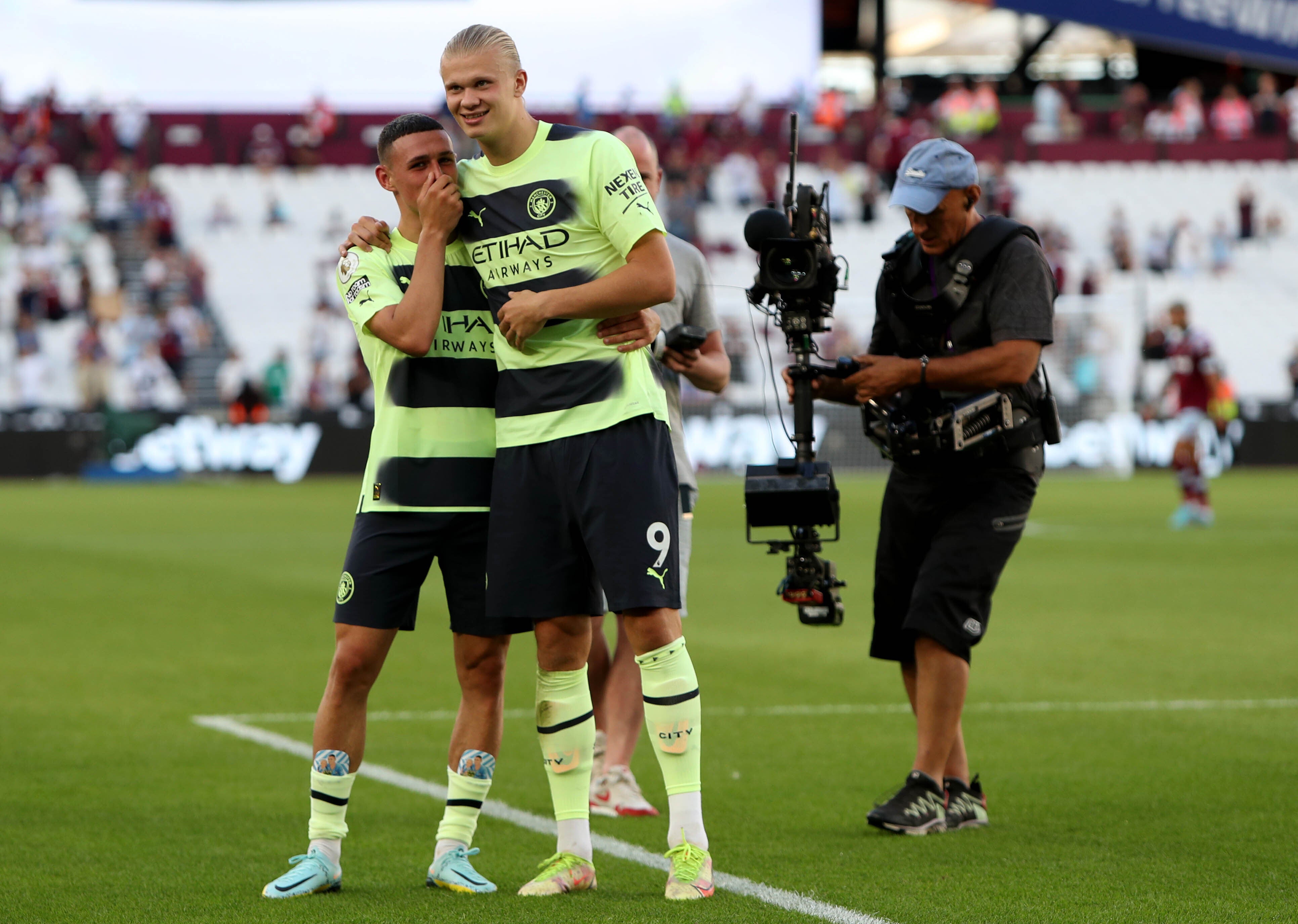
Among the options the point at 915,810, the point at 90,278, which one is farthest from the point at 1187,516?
the point at 90,278

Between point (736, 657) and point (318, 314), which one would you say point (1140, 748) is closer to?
point (736, 657)

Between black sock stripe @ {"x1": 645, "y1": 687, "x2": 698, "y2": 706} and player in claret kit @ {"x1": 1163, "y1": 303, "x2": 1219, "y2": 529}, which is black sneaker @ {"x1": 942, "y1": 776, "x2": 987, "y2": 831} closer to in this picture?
black sock stripe @ {"x1": 645, "y1": 687, "x2": 698, "y2": 706}

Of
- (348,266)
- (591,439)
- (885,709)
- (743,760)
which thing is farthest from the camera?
(885,709)

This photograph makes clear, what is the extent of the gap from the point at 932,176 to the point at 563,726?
212 cm

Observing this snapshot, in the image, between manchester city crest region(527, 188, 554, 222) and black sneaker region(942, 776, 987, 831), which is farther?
black sneaker region(942, 776, 987, 831)

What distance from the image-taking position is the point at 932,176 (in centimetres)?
539

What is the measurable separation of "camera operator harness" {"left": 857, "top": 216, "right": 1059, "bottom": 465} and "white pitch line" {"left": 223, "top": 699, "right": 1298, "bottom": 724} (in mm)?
2401

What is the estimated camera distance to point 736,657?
9.59 metres

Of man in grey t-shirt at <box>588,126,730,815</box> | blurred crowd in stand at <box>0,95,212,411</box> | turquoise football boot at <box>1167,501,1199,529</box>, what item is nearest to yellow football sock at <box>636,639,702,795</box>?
man in grey t-shirt at <box>588,126,730,815</box>

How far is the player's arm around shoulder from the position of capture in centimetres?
446

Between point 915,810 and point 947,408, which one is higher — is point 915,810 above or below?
below

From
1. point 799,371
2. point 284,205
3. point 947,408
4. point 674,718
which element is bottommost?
point 674,718

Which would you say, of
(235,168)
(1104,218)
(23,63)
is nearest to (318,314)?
(235,168)

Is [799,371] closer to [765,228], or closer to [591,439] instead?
[765,228]
